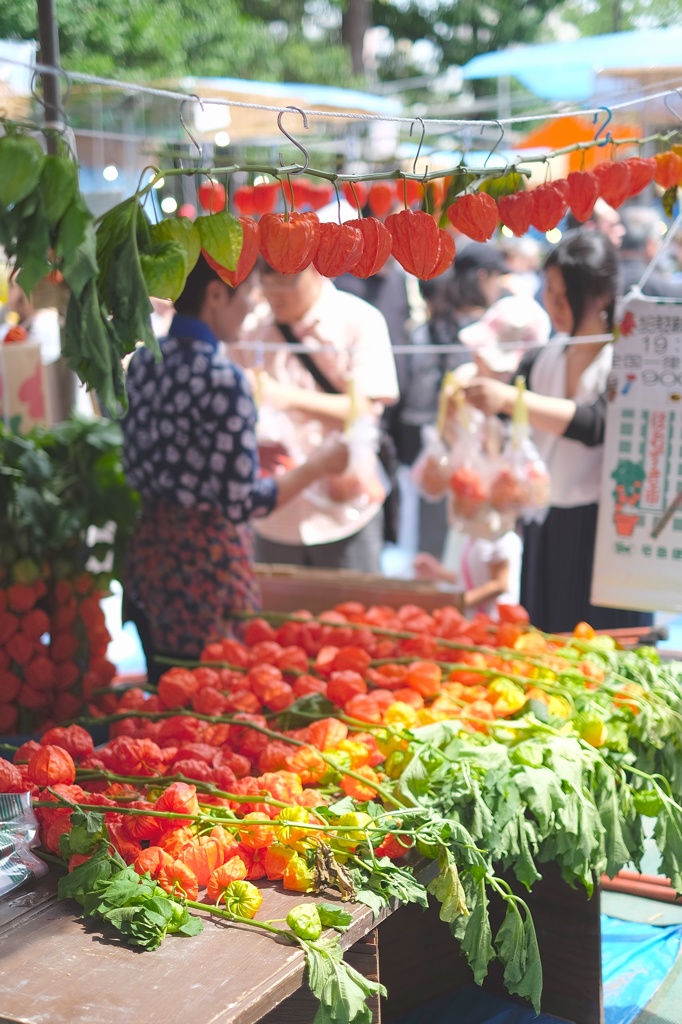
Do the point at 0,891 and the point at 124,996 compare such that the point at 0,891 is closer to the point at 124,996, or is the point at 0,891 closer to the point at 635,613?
the point at 124,996

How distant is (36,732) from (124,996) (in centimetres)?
138

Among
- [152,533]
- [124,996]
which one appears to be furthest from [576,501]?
[124,996]

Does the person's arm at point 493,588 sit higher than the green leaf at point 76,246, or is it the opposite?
the green leaf at point 76,246

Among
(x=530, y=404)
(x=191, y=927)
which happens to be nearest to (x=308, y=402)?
(x=530, y=404)

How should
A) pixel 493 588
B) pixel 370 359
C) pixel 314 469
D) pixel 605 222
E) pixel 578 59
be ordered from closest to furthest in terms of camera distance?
pixel 314 469
pixel 370 359
pixel 493 588
pixel 605 222
pixel 578 59

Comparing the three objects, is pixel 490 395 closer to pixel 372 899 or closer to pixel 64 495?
pixel 64 495

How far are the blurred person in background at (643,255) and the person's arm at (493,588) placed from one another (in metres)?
1.05

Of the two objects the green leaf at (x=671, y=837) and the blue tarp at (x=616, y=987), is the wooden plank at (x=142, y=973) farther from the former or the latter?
the blue tarp at (x=616, y=987)

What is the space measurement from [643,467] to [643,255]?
10.6 ft

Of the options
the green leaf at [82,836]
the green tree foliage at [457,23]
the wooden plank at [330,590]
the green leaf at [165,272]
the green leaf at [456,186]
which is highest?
the green tree foliage at [457,23]

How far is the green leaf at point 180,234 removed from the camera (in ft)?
5.14

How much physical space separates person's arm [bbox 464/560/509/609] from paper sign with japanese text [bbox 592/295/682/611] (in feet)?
3.18

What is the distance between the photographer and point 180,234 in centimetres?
156

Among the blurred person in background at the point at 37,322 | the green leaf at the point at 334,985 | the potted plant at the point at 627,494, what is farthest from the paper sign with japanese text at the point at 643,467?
the blurred person in background at the point at 37,322
